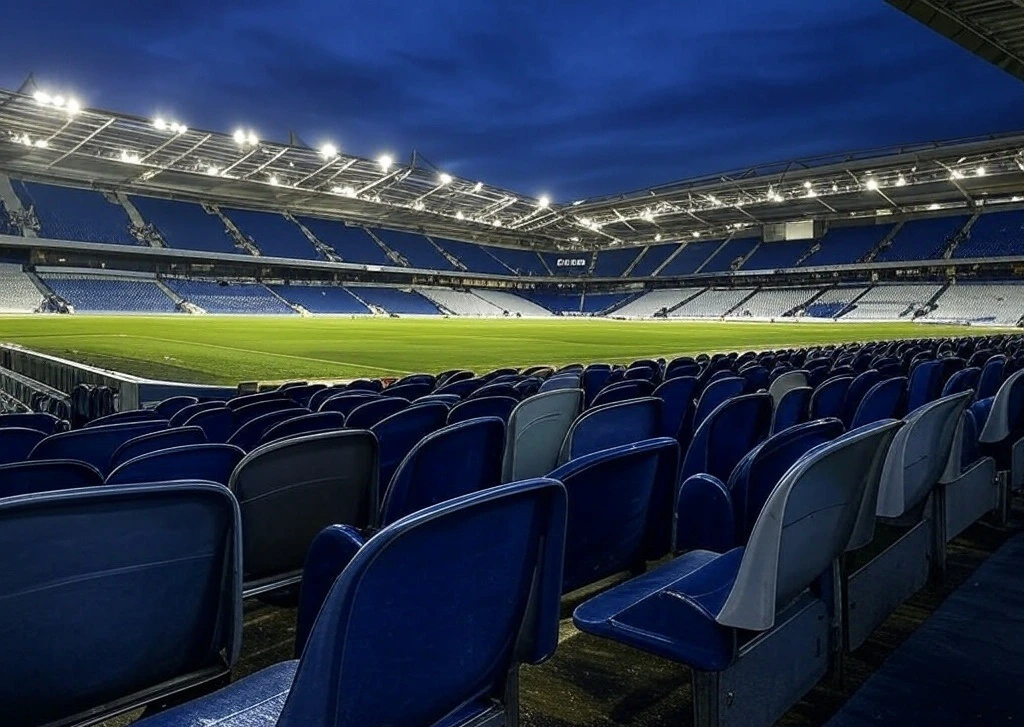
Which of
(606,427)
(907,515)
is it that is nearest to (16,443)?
(606,427)

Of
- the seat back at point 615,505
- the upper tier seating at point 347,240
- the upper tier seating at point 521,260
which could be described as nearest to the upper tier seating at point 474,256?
the upper tier seating at point 521,260

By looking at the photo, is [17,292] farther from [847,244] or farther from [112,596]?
[847,244]

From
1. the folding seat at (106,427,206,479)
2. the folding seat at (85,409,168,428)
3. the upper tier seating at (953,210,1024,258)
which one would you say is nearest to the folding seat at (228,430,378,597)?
the folding seat at (106,427,206,479)

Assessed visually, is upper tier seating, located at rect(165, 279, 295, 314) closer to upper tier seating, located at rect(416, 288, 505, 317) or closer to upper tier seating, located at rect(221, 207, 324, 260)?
upper tier seating, located at rect(221, 207, 324, 260)

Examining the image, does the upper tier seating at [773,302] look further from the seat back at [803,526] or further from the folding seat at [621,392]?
the seat back at [803,526]

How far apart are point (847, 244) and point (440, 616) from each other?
7280cm

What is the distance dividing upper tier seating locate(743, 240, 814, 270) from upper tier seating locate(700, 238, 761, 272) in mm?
1316

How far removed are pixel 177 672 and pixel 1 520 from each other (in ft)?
2.10

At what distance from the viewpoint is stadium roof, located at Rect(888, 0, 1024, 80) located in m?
10.9

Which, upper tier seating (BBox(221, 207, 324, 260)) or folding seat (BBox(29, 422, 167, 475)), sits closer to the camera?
folding seat (BBox(29, 422, 167, 475))

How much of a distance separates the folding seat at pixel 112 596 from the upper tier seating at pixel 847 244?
69.7 metres

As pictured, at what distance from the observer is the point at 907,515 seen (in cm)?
391

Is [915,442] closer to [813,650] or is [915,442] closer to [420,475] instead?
[813,650]

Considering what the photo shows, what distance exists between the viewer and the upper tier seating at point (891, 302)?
55750mm
